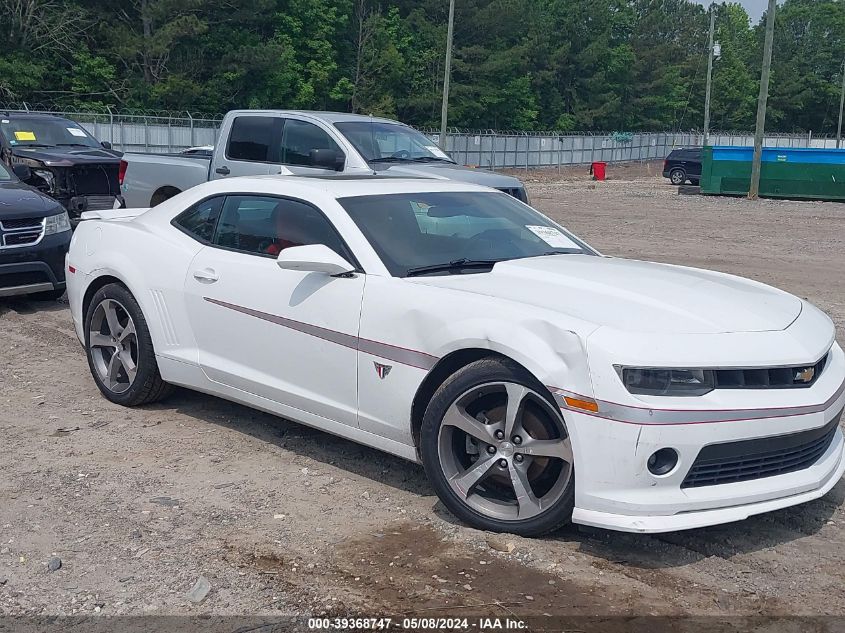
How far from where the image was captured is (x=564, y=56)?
263 ft

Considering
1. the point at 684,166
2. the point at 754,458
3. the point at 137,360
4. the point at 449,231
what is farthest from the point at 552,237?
the point at 684,166

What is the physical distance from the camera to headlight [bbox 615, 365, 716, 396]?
3934 millimetres

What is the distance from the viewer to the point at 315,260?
4875 mm

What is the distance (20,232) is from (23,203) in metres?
0.38

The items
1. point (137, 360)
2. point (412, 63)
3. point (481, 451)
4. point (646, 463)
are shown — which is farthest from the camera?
point (412, 63)

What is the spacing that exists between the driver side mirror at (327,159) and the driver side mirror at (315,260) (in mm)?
6306

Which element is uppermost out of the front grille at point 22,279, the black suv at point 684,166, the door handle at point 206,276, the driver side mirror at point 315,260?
the driver side mirror at point 315,260

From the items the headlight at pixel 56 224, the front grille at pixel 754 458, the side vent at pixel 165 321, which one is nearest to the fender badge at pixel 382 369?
the front grille at pixel 754 458

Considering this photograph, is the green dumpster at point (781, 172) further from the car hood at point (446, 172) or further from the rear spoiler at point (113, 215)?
the rear spoiler at point (113, 215)

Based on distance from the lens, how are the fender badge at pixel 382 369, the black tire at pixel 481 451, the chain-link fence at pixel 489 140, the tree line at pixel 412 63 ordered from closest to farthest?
the black tire at pixel 481 451
the fender badge at pixel 382 369
the chain-link fence at pixel 489 140
the tree line at pixel 412 63

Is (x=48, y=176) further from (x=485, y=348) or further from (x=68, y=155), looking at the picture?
(x=485, y=348)

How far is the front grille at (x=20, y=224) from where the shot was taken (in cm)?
913

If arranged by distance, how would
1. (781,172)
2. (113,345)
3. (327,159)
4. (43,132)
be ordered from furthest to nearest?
(781,172), (43,132), (327,159), (113,345)

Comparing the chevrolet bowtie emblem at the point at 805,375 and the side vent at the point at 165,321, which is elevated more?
the chevrolet bowtie emblem at the point at 805,375
